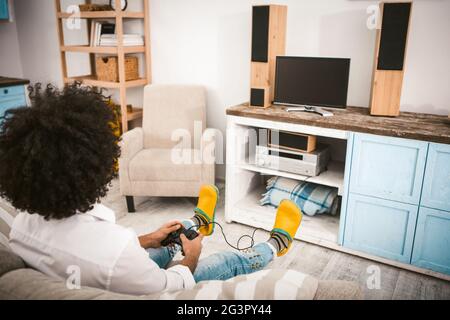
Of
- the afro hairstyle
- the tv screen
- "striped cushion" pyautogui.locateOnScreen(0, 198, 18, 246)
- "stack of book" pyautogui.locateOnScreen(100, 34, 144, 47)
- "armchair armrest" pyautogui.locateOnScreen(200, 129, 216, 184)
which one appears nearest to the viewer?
the afro hairstyle

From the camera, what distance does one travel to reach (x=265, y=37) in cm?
250

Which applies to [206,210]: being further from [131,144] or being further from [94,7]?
[94,7]

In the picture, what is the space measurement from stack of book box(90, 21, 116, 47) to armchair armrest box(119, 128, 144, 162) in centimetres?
87

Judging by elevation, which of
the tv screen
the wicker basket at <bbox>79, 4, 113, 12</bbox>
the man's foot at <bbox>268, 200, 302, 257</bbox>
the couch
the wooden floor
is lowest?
the wooden floor

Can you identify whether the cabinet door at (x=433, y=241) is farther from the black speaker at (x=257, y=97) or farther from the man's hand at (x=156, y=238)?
the man's hand at (x=156, y=238)

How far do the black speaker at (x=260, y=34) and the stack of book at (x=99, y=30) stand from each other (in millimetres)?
1387

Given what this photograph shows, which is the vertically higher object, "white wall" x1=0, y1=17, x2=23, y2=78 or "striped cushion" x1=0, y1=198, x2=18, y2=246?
"white wall" x1=0, y1=17, x2=23, y2=78

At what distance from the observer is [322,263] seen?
227 centimetres

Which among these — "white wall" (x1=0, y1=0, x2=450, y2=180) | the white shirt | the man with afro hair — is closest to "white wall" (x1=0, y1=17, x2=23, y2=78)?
"white wall" (x1=0, y1=0, x2=450, y2=180)

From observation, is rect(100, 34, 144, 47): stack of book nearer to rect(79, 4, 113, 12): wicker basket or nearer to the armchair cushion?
rect(79, 4, 113, 12): wicker basket

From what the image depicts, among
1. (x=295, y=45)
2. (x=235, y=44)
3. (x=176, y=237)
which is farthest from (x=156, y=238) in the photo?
(x=235, y=44)

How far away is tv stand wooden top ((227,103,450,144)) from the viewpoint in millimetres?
2008
